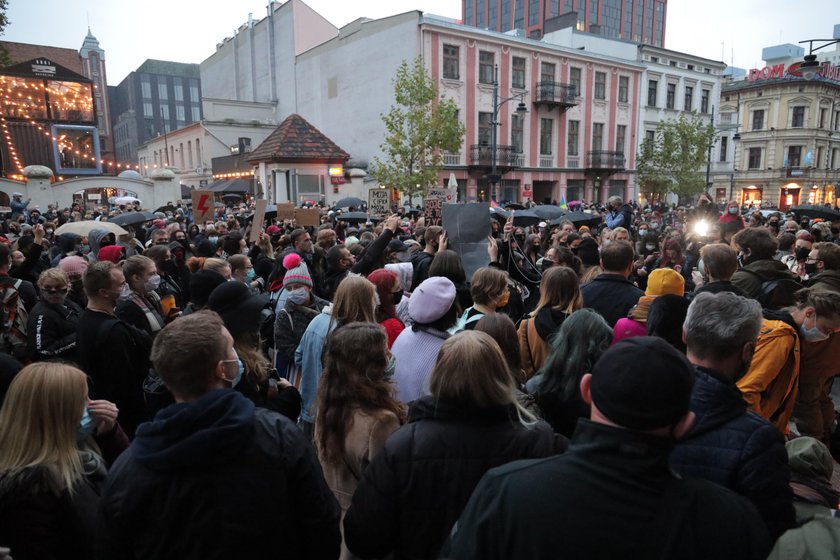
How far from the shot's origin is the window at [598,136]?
37.7m

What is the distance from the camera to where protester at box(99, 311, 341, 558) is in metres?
1.65

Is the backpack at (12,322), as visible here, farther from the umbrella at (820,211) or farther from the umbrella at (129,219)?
the umbrella at (820,211)

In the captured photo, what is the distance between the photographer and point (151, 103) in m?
88.4

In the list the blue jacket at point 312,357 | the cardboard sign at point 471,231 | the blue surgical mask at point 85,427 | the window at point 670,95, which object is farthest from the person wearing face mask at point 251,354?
the window at point 670,95

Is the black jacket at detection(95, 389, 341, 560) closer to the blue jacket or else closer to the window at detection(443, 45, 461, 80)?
the blue jacket

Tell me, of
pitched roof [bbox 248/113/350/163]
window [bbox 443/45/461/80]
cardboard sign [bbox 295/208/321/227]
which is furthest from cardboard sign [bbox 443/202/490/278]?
window [bbox 443/45/461/80]

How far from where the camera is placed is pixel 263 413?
1.85m

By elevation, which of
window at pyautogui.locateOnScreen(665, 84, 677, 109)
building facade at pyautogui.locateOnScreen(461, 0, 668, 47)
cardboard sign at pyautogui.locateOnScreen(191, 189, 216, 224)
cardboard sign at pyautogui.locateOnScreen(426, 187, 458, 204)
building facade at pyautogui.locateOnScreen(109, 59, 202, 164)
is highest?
building facade at pyautogui.locateOnScreen(461, 0, 668, 47)

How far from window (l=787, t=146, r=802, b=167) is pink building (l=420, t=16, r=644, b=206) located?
73.0 feet

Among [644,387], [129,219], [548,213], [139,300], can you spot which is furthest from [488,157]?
[644,387]

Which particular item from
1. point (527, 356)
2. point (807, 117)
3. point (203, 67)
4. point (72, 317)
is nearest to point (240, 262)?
point (72, 317)

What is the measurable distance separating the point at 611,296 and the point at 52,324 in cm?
451

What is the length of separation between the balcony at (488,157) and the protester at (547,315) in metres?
29.2

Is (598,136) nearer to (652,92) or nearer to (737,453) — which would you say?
(652,92)
